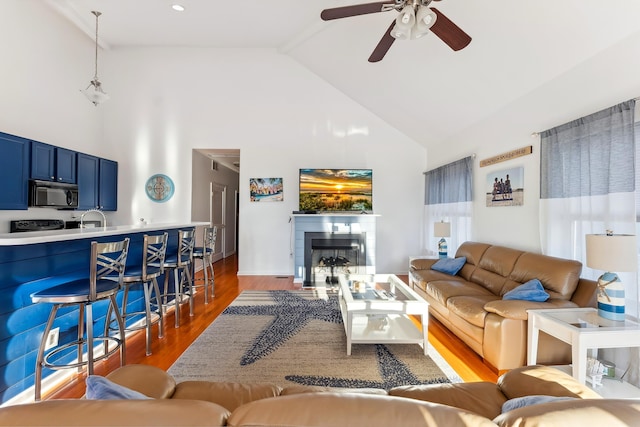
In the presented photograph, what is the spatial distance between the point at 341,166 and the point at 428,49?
279cm

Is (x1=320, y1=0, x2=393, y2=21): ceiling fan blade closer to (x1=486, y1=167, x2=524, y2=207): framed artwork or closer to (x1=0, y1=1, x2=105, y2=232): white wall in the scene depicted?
(x1=486, y1=167, x2=524, y2=207): framed artwork

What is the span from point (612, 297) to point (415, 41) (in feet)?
10.2

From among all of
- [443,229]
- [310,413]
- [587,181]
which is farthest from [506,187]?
[310,413]

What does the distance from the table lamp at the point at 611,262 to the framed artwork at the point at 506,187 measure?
1.49 meters

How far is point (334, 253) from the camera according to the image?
547 centimetres

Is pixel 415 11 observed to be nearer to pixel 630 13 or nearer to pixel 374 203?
pixel 630 13

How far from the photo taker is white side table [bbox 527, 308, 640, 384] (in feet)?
5.86

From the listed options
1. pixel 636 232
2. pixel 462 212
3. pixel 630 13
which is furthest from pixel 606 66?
pixel 462 212

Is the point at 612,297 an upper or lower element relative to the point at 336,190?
lower

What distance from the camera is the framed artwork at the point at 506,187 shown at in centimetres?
332

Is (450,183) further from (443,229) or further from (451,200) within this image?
(443,229)

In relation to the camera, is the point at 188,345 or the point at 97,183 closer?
the point at 188,345

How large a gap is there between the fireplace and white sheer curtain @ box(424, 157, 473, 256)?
4.36 feet

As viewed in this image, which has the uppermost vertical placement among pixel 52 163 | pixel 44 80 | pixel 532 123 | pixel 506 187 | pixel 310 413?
pixel 44 80
